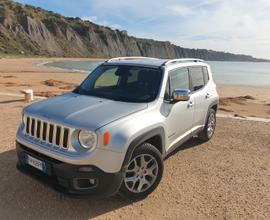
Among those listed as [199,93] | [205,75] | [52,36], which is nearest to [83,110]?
[199,93]

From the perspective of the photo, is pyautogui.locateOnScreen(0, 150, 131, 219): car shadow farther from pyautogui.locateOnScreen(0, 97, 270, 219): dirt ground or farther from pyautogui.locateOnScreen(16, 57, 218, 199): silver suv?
pyautogui.locateOnScreen(16, 57, 218, 199): silver suv

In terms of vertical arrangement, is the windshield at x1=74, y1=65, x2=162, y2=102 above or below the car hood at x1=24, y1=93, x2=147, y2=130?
above

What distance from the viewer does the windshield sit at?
14.8 ft

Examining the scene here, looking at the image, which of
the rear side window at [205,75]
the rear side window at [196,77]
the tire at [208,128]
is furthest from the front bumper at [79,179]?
the rear side window at [205,75]

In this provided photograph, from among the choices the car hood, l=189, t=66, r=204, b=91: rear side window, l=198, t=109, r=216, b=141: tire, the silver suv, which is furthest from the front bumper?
l=198, t=109, r=216, b=141: tire

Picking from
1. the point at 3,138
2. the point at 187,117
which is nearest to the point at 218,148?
the point at 187,117

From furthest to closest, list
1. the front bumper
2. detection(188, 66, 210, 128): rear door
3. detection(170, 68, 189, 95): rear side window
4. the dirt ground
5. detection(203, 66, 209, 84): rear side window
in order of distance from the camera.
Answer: detection(203, 66, 209, 84): rear side window
detection(188, 66, 210, 128): rear door
detection(170, 68, 189, 95): rear side window
the dirt ground
the front bumper

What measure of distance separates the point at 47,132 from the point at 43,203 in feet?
2.98

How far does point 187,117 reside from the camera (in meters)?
5.23

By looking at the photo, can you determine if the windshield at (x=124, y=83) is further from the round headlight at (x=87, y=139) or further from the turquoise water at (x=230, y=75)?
the turquoise water at (x=230, y=75)

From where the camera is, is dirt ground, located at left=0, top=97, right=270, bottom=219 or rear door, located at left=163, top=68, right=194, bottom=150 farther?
rear door, located at left=163, top=68, right=194, bottom=150

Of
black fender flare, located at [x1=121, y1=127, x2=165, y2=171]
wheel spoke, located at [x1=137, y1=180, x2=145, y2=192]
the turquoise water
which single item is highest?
black fender flare, located at [x1=121, y1=127, x2=165, y2=171]

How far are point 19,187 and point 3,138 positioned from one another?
7.99 ft

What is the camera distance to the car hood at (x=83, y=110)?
3.60 meters
